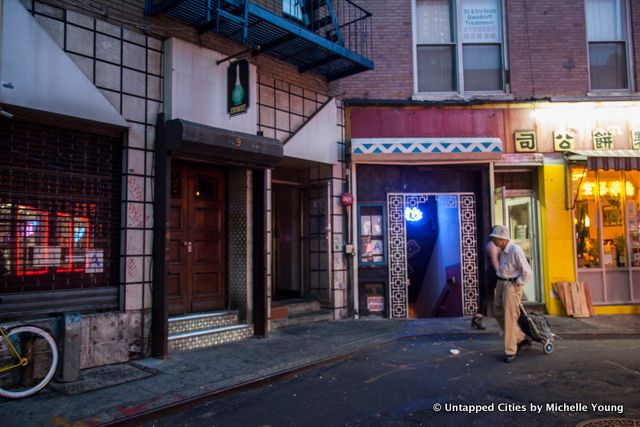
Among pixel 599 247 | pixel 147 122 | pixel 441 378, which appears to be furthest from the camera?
pixel 599 247

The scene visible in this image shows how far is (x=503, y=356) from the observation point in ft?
23.1

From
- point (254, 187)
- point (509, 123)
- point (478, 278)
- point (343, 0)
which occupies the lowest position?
point (478, 278)

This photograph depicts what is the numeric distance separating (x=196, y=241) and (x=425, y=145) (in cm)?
516

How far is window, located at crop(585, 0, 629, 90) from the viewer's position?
11312 mm

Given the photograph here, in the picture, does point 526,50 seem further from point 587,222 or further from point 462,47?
point 587,222

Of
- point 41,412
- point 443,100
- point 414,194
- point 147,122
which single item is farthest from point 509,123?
point 41,412

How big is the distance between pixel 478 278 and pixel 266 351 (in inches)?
210

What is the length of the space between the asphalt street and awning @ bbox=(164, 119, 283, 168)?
3.47 m

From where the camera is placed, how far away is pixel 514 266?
6.88 meters

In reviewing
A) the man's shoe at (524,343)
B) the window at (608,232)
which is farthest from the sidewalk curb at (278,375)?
the window at (608,232)

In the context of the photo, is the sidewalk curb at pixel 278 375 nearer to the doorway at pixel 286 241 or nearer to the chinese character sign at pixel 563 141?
the doorway at pixel 286 241

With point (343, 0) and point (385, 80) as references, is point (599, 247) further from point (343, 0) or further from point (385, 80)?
point (343, 0)

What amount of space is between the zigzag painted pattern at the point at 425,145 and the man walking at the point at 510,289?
349 cm

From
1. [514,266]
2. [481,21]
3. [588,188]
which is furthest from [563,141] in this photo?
[514,266]
